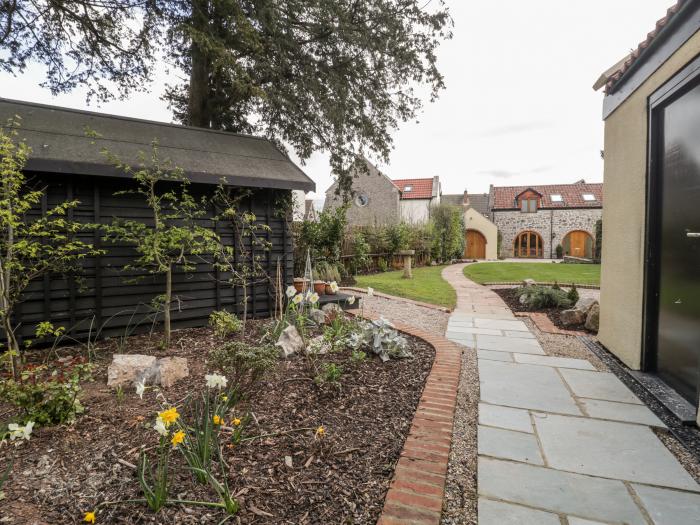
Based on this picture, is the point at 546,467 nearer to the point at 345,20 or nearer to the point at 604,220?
the point at 604,220

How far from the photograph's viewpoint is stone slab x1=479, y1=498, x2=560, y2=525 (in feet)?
5.30

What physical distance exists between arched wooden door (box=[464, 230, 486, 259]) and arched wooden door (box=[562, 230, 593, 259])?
6032 millimetres

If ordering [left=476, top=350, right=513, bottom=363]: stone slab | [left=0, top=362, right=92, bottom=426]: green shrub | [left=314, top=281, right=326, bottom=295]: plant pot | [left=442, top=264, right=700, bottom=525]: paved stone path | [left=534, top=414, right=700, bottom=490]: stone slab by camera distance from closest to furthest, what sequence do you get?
1. [left=442, top=264, right=700, bottom=525]: paved stone path
2. [left=534, top=414, right=700, bottom=490]: stone slab
3. [left=0, top=362, right=92, bottom=426]: green shrub
4. [left=476, top=350, right=513, bottom=363]: stone slab
5. [left=314, top=281, right=326, bottom=295]: plant pot

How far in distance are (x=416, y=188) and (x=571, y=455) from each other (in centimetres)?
2582

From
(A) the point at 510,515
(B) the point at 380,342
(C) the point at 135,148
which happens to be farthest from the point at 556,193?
(A) the point at 510,515

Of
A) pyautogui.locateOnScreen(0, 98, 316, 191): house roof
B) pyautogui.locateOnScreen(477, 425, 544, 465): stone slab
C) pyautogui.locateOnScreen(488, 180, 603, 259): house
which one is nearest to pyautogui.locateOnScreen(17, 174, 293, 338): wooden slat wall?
pyautogui.locateOnScreen(0, 98, 316, 191): house roof

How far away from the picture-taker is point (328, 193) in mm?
27172

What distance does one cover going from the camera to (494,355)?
162 inches

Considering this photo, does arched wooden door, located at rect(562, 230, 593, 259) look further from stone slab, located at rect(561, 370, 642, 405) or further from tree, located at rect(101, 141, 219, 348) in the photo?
tree, located at rect(101, 141, 219, 348)

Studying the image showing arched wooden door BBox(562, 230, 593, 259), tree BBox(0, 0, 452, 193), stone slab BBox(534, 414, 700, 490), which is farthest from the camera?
arched wooden door BBox(562, 230, 593, 259)

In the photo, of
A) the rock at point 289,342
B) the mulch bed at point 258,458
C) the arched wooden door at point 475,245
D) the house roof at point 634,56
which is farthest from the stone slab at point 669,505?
the arched wooden door at point 475,245

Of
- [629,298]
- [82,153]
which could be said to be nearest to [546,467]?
[629,298]

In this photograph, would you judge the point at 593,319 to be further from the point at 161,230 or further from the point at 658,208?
the point at 161,230

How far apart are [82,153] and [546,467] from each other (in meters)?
4.90
